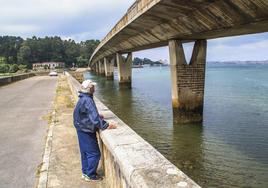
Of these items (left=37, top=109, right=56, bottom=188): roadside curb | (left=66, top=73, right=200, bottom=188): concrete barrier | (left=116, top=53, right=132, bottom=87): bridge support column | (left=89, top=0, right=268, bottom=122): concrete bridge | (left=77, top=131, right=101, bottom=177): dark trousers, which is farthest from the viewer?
(left=116, top=53, right=132, bottom=87): bridge support column

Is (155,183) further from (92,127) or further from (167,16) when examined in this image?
(167,16)

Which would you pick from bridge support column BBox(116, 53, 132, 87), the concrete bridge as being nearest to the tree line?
bridge support column BBox(116, 53, 132, 87)

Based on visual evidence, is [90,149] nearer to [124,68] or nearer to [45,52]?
[124,68]

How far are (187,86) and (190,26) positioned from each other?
3.86 meters

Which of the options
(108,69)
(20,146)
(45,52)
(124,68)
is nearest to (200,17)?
(20,146)

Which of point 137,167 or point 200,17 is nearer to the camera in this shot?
point 137,167

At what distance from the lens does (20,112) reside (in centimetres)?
1512

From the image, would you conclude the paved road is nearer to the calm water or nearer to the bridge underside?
the calm water

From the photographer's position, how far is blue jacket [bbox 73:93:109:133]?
17.0ft

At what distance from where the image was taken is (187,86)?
17.3 meters

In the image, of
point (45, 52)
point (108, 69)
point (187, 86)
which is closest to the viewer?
point (187, 86)

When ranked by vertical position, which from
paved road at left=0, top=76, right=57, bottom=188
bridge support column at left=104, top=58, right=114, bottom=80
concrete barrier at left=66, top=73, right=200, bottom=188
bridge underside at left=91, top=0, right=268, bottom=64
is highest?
bridge underside at left=91, top=0, right=268, bottom=64

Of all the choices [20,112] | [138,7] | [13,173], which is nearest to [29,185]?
[13,173]

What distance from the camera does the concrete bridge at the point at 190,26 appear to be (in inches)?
432
